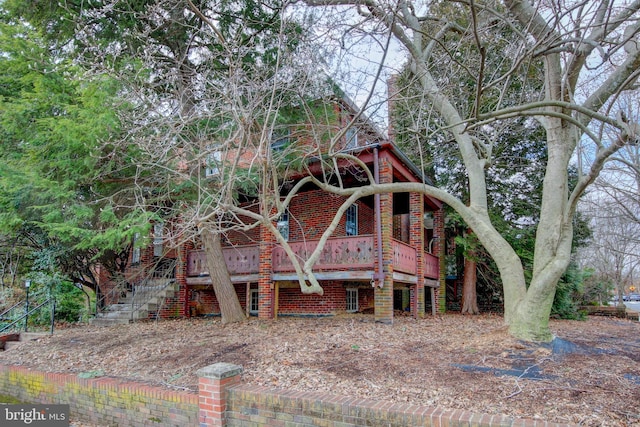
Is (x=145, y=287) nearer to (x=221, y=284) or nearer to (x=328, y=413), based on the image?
(x=221, y=284)

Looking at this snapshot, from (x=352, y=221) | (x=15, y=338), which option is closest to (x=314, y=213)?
(x=352, y=221)

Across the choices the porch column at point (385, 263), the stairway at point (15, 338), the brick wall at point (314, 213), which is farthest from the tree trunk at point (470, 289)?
the stairway at point (15, 338)

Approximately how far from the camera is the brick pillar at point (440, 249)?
1717 cm

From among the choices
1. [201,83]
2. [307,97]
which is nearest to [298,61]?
[307,97]

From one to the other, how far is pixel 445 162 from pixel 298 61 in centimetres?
1156

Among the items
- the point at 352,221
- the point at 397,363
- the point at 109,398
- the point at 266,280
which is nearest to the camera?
the point at 397,363

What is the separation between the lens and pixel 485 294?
18.7 metres

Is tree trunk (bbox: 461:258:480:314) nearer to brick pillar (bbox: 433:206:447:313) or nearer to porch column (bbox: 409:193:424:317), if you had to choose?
brick pillar (bbox: 433:206:447:313)

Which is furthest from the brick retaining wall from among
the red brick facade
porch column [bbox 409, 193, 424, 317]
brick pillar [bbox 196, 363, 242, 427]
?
porch column [bbox 409, 193, 424, 317]

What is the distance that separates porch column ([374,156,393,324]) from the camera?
1126 centimetres

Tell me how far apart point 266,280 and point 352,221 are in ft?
15.0

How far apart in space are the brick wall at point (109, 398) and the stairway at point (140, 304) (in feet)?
17.2

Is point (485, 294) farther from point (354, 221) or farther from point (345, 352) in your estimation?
point (345, 352)

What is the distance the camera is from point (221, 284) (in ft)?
40.3
